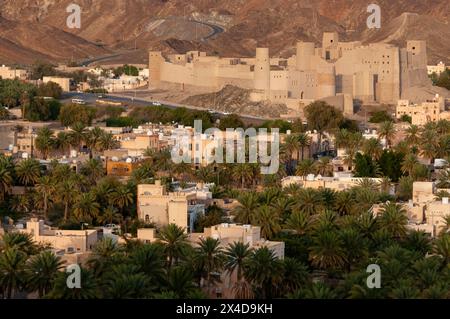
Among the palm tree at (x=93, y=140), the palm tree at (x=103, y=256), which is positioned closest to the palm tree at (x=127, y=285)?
the palm tree at (x=103, y=256)

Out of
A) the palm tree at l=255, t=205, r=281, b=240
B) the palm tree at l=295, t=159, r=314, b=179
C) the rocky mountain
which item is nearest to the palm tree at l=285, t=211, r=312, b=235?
the palm tree at l=255, t=205, r=281, b=240

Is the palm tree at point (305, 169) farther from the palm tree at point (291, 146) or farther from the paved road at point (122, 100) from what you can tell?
the paved road at point (122, 100)

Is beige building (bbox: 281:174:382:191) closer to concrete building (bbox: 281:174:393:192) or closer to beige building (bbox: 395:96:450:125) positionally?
concrete building (bbox: 281:174:393:192)

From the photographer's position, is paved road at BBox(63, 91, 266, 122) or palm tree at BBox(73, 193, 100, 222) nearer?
palm tree at BBox(73, 193, 100, 222)

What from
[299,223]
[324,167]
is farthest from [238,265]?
[324,167]

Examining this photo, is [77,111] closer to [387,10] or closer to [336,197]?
[336,197]
